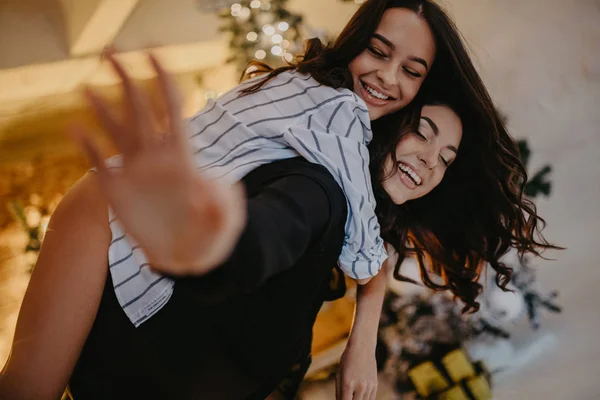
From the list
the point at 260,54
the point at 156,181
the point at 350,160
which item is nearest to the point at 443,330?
the point at 350,160

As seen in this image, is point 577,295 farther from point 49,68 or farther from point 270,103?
point 49,68

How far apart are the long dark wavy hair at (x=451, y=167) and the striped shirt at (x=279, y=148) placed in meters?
0.07

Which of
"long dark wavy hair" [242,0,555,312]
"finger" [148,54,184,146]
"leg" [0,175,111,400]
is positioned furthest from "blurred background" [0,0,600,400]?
"finger" [148,54,184,146]

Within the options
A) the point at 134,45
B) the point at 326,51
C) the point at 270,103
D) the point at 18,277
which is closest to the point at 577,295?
the point at 326,51

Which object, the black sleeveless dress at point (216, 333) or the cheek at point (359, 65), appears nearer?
the black sleeveless dress at point (216, 333)

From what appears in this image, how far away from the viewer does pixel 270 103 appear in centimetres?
83

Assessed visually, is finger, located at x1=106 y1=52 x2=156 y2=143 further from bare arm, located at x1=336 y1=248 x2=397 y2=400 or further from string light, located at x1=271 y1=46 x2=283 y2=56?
string light, located at x1=271 y1=46 x2=283 y2=56

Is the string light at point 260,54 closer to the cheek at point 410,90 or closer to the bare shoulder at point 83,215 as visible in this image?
the cheek at point 410,90

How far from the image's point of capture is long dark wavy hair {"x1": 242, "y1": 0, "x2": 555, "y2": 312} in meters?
1.01

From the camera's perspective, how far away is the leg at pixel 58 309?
0.67m

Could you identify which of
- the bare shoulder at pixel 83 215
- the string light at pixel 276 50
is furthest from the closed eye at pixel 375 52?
the string light at pixel 276 50

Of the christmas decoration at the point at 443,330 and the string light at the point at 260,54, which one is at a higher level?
the string light at the point at 260,54

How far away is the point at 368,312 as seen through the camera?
3.79 ft

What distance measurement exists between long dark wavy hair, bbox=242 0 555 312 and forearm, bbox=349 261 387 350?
0.10 meters
